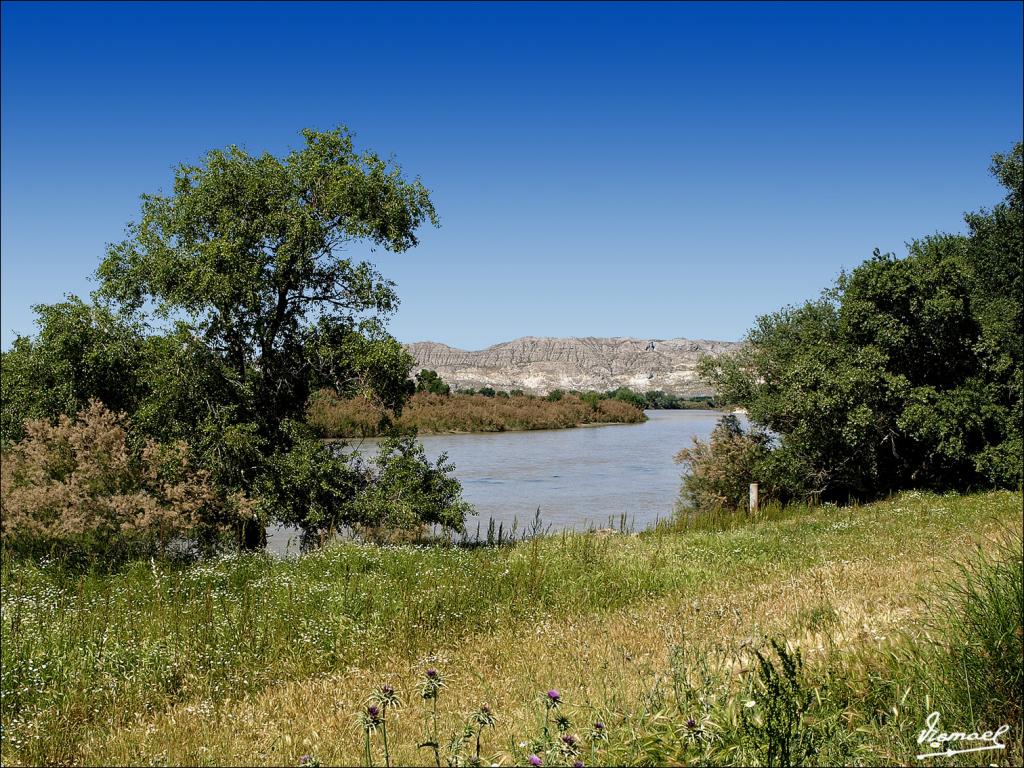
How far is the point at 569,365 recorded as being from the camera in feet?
427

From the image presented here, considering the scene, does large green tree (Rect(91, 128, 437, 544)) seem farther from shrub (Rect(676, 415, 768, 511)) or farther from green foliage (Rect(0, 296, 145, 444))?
shrub (Rect(676, 415, 768, 511))

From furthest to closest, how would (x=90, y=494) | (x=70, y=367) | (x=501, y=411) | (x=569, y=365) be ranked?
(x=569, y=365)
(x=501, y=411)
(x=70, y=367)
(x=90, y=494)

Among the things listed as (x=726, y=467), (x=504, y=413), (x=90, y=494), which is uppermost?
(x=504, y=413)

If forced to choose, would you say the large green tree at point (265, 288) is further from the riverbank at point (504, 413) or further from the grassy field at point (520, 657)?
the riverbank at point (504, 413)

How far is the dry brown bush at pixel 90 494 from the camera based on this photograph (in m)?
13.3

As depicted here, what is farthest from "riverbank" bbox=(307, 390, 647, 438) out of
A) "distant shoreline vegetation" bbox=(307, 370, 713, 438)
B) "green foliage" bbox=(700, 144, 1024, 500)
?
"green foliage" bbox=(700, 144, 1024, 500)

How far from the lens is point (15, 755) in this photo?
5.35m

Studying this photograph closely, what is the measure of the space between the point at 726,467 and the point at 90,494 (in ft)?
69.4

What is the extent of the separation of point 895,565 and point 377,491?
Answer: 35.0 feet

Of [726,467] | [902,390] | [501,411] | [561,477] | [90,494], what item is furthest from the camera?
[501,411]

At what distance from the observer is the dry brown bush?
1327 cm

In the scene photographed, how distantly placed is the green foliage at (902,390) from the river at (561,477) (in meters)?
5.72

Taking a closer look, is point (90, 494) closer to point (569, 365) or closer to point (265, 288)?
point (265, 288)

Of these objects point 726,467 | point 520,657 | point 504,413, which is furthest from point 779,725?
point 504,413
